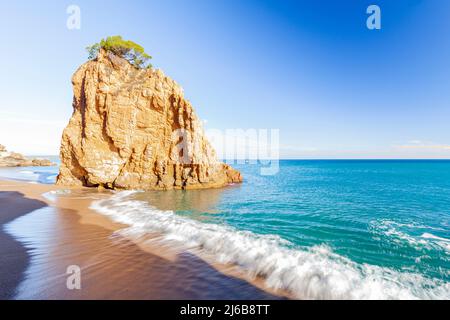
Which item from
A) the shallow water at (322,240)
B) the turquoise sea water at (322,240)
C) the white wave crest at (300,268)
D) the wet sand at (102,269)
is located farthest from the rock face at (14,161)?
the white wave crest at (300,268)

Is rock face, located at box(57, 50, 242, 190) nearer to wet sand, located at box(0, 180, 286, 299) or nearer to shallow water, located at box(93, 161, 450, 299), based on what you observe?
shallow water, located at box(93, 161, 450, 299)

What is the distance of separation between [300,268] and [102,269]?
20.1ft

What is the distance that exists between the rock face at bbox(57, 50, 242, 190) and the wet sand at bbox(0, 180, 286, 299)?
1426 cm

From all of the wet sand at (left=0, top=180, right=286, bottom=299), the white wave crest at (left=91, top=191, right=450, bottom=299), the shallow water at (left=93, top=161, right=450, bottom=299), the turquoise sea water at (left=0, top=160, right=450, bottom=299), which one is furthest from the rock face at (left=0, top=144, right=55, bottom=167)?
the white wave crest at (left=91, top=191, right=450, bottom=299)

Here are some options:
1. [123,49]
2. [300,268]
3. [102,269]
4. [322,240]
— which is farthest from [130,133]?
[300,268]

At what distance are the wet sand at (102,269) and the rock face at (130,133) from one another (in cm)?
1426

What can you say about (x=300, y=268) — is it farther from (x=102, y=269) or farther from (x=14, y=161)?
(x=14, y=161)

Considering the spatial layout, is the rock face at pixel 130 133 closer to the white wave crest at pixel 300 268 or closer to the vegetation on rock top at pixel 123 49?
the vegetation on rock top at pixel 123 49

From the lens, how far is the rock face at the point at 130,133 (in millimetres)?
22734

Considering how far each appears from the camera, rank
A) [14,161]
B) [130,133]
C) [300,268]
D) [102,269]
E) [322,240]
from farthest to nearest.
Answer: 1. [14,161]
2. [130,133]
3. [322,240]
4. [300,268]
5. [102,269]

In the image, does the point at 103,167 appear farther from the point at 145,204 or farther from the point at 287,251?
the point at 287,251

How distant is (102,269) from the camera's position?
232 inches
